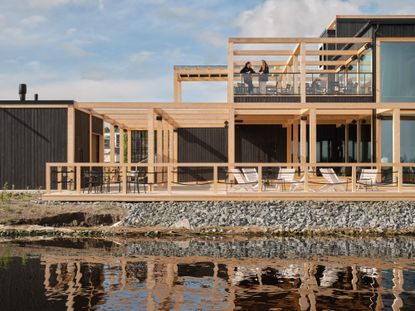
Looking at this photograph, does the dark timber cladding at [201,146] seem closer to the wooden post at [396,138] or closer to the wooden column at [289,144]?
the wooden column at [289,144]

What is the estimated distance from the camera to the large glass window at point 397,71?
1977 cm

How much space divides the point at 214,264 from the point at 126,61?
16839mm

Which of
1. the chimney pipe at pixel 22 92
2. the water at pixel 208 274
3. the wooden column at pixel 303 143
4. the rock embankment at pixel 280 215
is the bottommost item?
the water at pixel 208 274

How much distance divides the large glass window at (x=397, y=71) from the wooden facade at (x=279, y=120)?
0.68ft

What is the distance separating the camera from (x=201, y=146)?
84.8 feet

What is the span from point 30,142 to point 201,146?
932cm

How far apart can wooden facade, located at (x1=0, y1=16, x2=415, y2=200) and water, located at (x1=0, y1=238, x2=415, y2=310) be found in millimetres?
2786

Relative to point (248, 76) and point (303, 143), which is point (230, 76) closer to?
point (248, 76)

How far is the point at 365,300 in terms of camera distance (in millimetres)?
8836

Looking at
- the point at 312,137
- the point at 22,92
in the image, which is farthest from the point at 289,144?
the point at 22,92

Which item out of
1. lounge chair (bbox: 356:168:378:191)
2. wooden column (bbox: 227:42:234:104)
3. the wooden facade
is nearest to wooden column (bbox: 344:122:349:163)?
the wooden facade

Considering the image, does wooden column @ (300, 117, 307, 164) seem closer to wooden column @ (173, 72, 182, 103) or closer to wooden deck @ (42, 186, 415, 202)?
wooden deck @ (42, 186, 415, 202)

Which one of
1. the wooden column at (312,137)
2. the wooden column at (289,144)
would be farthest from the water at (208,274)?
the wooden column at (289,144)

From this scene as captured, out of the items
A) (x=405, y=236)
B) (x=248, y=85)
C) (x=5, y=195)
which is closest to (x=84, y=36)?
(x=248, y=85)
